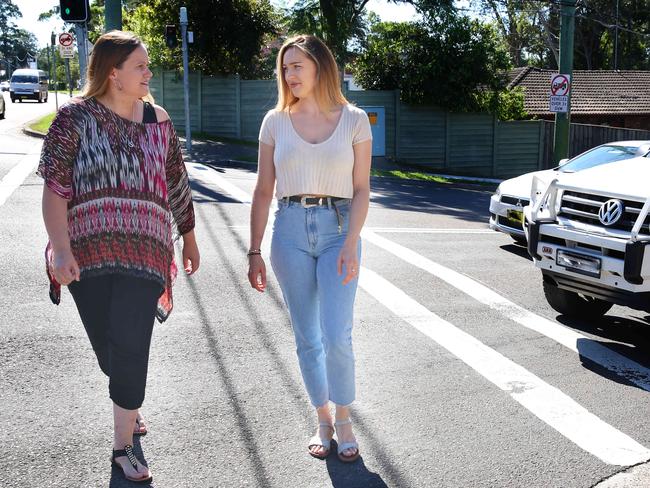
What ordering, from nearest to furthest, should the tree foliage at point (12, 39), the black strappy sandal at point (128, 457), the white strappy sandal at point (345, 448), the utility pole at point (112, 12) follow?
the black strappy sandal at point (128, 457)
the white strappy sandal at point (345, 448)
the utility pole at point (112, 12)
the tree foliage at point (12, 39)

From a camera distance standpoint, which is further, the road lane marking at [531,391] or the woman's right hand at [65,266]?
the road lane marking at [531,391]

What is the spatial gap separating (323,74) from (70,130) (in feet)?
3.83

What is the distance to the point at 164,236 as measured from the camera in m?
3.84

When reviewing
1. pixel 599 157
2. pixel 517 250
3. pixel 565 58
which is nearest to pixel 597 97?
pixel 565 58

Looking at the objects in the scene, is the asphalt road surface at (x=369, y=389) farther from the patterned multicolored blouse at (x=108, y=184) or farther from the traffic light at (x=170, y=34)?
the traffic light at (x=170, y=34)

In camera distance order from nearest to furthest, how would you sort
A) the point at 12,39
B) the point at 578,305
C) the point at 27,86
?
the point at 578,305, the point at 27,86, the point at 12,39

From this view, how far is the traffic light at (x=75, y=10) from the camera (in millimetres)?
14844

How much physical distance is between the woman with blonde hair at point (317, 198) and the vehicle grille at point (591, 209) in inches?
115

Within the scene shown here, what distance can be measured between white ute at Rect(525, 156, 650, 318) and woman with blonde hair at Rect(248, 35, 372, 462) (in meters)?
2.70

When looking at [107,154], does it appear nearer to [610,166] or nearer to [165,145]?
[165,145]

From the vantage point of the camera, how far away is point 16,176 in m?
13.9

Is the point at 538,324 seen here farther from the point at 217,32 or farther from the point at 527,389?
the point at 217,32

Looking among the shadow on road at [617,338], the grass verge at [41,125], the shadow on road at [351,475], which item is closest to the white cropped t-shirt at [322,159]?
the shadow on road at [351,475]

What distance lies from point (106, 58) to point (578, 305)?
183 inches
